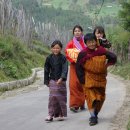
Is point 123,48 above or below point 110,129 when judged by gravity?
below

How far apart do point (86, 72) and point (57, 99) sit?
913mm

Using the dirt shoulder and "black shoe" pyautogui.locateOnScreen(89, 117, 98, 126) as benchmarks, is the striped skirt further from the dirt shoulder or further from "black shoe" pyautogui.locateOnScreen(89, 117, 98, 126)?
the dirt shoulder

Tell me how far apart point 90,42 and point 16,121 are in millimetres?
2187

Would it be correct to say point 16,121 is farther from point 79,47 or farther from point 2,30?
point 2,30

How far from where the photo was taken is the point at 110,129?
942cm

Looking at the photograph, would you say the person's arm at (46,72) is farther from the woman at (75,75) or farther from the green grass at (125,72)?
the green grass at (125,72)

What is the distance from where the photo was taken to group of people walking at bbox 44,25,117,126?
33.1 ft

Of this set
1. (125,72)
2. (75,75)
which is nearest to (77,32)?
(75,75)

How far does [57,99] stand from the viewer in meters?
10.7

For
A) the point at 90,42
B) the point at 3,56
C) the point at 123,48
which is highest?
the point at 90,42

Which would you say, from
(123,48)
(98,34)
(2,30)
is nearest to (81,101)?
(98,34)

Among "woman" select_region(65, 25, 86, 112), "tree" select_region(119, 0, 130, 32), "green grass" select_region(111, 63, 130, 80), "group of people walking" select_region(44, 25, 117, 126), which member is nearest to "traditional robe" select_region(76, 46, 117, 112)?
"group of people walking" select_region(44, 25, 117, 126)

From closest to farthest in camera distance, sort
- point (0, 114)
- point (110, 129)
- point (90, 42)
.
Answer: point (110, 129) → point (90, 42) → point (0, 114)

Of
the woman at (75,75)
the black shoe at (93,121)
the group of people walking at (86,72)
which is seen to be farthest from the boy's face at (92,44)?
the woman at (75,75)
